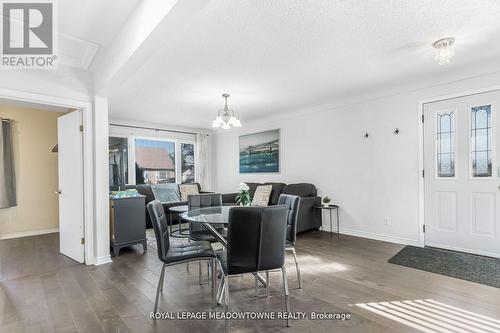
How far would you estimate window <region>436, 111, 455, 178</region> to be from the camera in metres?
3.56

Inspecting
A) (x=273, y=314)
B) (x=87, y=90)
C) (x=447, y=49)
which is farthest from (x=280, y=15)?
(x=87, y=90)

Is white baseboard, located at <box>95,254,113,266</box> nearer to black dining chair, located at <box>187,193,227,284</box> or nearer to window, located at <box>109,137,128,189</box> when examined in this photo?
black dining chair, located at <box>187,193,227,284</box>

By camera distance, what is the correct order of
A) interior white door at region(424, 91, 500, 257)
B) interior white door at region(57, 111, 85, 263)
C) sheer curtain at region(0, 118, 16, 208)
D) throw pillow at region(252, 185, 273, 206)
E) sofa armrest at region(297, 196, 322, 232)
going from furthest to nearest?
throw pillow at region(252, 185, 273, 206)
sheer curtain at region(0, 118, 16, 208)
sofa armrest at region(297, 196, 322, 232)
interior white door at region(57, 111, 85, 263)
interior white door at region(424, 91, 500, 257)

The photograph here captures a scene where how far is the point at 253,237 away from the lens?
1.86m

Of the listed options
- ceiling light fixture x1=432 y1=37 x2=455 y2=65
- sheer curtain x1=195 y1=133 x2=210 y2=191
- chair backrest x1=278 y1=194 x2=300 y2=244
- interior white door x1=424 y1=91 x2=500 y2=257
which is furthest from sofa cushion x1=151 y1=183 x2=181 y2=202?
ceiling light fixture x1=432 y1=37 x2=455 y2=65

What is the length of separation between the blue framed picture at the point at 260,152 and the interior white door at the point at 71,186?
3755mm

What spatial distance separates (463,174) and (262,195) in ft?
10.6

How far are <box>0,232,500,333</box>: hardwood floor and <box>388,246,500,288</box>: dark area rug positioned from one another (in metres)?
0.16

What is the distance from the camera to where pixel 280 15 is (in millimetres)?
2125

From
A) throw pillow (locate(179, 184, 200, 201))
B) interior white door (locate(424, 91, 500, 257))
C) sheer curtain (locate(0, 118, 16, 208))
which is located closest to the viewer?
interior white door (locate(424, 91, 500, 257))

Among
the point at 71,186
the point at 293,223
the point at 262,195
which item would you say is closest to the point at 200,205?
the point at 293,223

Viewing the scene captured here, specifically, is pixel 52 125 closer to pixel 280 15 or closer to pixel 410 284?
pixel 280 15

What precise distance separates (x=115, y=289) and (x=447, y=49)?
4.06 meters

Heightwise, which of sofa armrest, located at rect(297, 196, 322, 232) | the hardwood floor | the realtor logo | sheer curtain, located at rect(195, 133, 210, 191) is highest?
the realtor logo
